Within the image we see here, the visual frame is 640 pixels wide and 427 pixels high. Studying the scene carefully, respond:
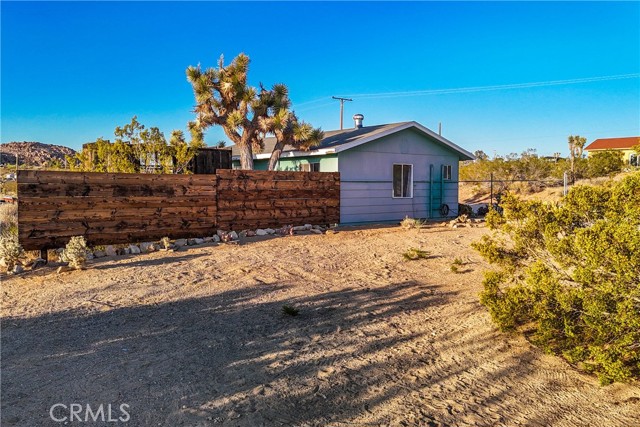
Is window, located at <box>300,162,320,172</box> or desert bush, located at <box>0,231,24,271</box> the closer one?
desert bush, located at <box>0,231,24,271</box>

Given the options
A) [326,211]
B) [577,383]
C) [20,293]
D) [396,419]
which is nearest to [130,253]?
[20,293]

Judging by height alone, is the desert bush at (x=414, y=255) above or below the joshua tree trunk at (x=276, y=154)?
below

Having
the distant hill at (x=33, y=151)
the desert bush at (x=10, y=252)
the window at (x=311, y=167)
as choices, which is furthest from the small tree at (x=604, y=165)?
the distant hill at (x=33, y=151)

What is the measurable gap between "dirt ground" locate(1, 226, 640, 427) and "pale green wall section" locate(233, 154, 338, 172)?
315 inches

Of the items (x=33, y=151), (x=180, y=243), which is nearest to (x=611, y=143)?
(x=180, y=243)

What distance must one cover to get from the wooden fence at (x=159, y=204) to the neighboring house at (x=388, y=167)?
55.0 inches

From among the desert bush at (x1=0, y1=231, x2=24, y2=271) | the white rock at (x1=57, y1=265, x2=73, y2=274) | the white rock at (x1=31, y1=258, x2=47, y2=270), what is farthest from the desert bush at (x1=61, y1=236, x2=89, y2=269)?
the desert bush at (x1=0, y1=231, x2=24, y2=271)

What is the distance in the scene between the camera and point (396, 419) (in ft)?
12.6

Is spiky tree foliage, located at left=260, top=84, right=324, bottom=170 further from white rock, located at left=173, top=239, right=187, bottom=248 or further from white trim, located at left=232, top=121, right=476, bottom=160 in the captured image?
white rock, located at left=173, top=239, right=187, bottom=248

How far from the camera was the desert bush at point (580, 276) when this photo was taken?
4.41 metres

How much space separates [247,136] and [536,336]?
13.7 meters

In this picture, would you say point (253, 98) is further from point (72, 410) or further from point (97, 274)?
point (72, 410)

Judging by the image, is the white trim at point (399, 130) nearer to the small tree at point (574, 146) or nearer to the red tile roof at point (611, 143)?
the small tree at point (574, 146)

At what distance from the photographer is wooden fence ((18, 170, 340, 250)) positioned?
32.2ft
